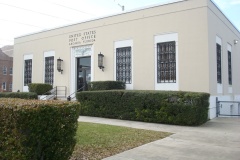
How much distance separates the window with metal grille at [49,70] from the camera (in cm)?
2038

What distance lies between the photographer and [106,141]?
7.31m

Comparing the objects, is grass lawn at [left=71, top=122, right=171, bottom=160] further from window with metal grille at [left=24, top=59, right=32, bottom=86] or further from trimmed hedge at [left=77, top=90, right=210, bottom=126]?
window with metal grille at [left=24, top=59, right=32, bottom=86]

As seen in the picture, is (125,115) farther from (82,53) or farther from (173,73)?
(82,53)

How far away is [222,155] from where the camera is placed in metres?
6.09

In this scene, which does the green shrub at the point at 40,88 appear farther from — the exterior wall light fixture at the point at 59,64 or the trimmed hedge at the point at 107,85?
the trimmed hedge at the point at 107,85

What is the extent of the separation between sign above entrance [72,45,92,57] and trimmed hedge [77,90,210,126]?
5.39m

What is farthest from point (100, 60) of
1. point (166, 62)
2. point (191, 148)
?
point (191, 148)

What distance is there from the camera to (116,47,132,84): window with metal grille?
16.1 m

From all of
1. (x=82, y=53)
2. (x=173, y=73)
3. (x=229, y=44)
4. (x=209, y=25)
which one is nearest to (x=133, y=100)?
(x=173, y=73)

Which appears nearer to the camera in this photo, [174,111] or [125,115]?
[174,111]

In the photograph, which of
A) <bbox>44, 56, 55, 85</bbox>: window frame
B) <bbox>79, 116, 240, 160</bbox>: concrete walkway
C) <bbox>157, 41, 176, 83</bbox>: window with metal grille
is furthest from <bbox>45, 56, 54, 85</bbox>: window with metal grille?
<bbox>79, 116, 240, 160</bbox>: concrete walkway

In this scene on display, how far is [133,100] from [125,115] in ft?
2.87

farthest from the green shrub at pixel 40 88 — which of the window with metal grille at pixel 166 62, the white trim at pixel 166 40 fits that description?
the window with metal grille at pixel 166 62

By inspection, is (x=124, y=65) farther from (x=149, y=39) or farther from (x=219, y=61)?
(x=219, y=61)
